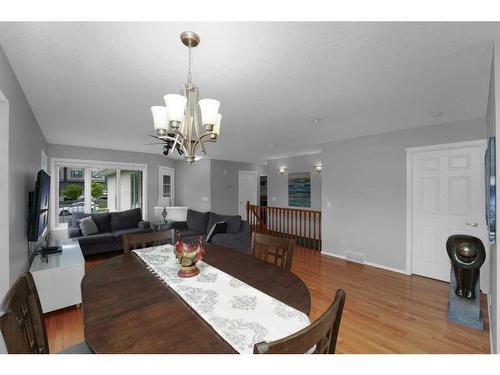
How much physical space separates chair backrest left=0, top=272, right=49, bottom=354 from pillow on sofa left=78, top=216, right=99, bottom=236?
4.00m

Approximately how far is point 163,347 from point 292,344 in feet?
1.69

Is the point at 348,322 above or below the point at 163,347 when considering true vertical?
below

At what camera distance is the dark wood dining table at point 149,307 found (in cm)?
82

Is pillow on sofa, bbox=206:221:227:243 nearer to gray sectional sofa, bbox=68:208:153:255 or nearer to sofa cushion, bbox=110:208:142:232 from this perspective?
gray sectional sofa, bbox=68:208:153:255

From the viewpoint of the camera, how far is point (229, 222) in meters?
4.31

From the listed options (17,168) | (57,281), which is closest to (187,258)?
(17,168)

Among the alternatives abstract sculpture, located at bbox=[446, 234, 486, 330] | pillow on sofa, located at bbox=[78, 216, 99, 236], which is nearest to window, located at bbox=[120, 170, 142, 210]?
pillow on sofa, located at bbox=[78, 216, 99, 236]

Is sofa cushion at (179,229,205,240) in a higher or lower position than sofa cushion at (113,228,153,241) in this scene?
lower

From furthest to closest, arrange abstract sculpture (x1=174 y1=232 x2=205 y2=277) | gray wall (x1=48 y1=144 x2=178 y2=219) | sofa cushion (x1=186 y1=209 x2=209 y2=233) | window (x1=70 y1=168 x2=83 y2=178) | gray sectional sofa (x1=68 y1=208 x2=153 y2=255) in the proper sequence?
window (x1=70 y1=168 x2=83 y2=178) < sofa cushion (x1=186 y1=209 x2=209 y2=233) < gray wall (x1=48 y1=144 x2=178 y2=219) < gray sectional sofa (x1=68 y1=208 x2=153 y2=255) < abstract sculpture (x1=174 y1=232 x2=205 y2=277)

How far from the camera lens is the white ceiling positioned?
1.33 m

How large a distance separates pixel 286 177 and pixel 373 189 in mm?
3306

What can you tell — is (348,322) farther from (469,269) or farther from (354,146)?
(354,146)

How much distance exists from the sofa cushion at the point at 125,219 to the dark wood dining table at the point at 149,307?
12.3 feet

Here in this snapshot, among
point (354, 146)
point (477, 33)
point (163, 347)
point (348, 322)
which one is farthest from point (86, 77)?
point (354, 146)
